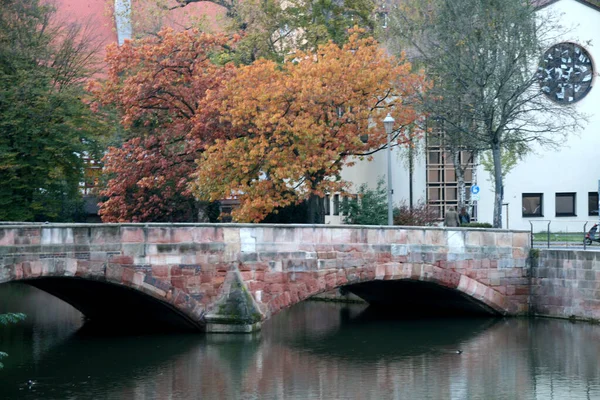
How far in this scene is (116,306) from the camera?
2888 centimetres

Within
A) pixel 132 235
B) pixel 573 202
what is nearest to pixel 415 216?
pixel 573 202

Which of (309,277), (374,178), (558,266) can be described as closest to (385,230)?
(309,277)

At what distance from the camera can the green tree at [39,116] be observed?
122ft

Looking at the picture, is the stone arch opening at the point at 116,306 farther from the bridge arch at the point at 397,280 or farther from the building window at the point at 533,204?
Answer: the building window at the point at 533,204

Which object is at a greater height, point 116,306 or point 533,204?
point 533,204

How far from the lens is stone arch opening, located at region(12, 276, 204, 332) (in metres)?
25.7

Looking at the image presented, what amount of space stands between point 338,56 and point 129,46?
6.74 metres

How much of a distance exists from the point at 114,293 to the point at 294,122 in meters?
8.00

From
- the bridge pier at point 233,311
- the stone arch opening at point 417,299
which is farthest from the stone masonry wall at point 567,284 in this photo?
the bridge pier at point 233,311

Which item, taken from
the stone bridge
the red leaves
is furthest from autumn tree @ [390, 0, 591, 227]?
the stone bridge

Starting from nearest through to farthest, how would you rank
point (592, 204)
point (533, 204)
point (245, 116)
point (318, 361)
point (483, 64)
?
point (318, 361) < point (483, 64) < point (245, 116) < point (592, 204) < point (533, 204)

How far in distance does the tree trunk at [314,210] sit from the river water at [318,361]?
6.55 metres

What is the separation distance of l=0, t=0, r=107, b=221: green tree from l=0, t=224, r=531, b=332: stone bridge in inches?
342

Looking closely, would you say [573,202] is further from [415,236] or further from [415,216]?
[415,236]
